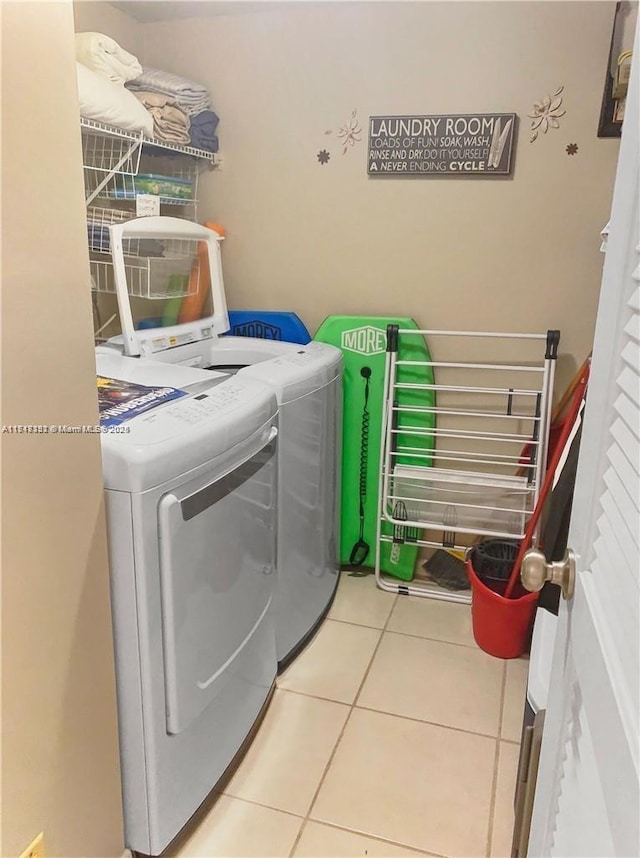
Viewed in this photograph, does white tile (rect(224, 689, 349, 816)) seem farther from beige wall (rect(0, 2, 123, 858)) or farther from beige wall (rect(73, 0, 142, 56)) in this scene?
beige wall (rect(73, 0, 142, 56))

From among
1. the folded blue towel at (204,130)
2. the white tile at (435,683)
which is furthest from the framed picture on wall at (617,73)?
the white tile at (435,683)

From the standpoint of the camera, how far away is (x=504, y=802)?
65.3 inches

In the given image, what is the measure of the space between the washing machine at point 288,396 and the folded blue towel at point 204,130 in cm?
37

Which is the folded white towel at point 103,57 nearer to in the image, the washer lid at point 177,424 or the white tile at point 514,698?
the washer lid at point 177,424

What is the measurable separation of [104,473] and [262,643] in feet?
2.70

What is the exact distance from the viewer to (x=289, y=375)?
6.37 ft

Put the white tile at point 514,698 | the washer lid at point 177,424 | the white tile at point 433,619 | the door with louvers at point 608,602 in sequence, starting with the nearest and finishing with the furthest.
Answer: the door with louvers at point 608,602, the washer lid at point 177,424, the white tile at point 514,698, the white tile at point 433,619

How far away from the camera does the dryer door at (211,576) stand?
1.35 metres

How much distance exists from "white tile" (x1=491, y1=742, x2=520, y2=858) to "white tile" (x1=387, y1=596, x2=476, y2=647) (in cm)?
52

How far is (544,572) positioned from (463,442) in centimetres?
176

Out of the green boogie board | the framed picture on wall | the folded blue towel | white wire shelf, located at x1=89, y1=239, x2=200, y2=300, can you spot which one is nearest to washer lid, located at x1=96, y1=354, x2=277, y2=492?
white wire shelf, located at x1=89, y1=239, x2=200, y2=300

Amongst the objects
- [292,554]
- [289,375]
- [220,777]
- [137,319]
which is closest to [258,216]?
[137,319]

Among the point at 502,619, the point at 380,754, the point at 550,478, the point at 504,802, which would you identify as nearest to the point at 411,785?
the point at 380,754

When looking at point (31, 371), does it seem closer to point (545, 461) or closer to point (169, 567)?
point (169, 567)
